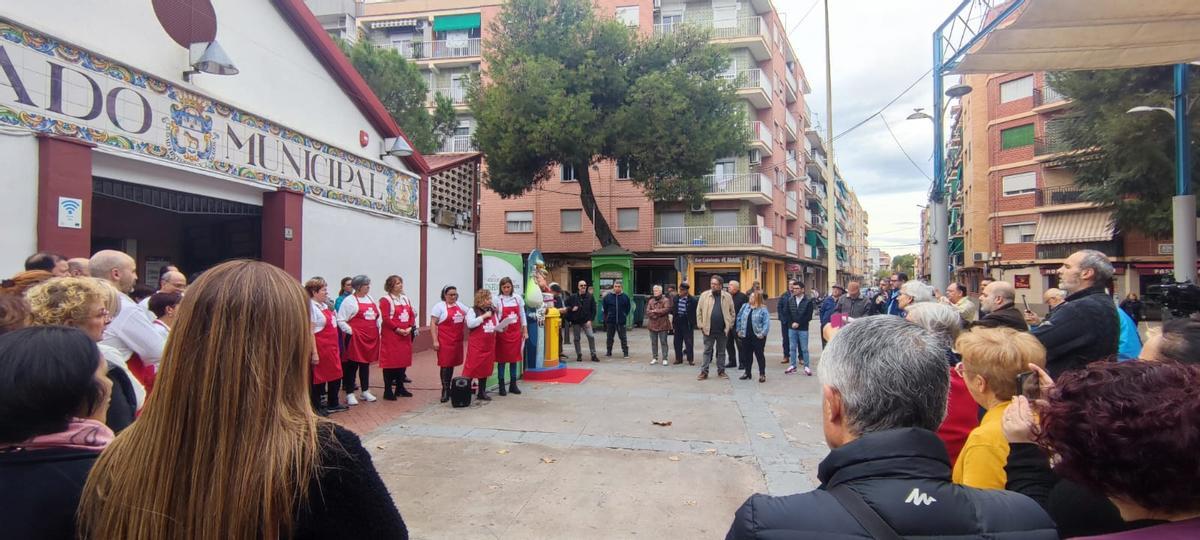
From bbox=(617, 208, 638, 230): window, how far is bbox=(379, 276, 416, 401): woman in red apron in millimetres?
21342

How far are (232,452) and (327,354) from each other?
6338 millimetres

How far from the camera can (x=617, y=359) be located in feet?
41.3

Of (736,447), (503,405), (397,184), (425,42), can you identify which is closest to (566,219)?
(425,42)

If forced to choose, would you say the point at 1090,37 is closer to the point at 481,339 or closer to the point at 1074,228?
the point at 481,339

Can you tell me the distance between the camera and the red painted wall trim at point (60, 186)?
5.90m

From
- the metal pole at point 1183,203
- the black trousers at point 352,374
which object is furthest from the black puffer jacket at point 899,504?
the metal pole at point 1183,203

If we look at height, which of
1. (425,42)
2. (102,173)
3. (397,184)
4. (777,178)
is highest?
(425,42)

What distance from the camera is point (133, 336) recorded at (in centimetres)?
345

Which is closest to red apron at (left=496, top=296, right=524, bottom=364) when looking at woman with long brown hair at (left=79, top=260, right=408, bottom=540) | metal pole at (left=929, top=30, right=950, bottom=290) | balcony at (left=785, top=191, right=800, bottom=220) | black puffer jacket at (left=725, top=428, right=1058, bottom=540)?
woman with long brown hair at (left=79, top=260, right=408, bottom=540)

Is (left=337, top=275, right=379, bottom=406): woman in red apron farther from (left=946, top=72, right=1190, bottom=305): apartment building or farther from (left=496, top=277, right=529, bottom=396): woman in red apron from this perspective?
(left=946, top=72, right=1190, bottom=305): apartment building

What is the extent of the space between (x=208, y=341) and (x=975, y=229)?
137ft

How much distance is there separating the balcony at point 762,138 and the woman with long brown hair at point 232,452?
29.2 metres

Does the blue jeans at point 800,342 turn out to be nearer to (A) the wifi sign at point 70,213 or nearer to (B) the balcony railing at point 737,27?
(A) the wifi sign at point 70,213

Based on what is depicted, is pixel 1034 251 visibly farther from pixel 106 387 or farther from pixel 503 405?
pixel 106 387
